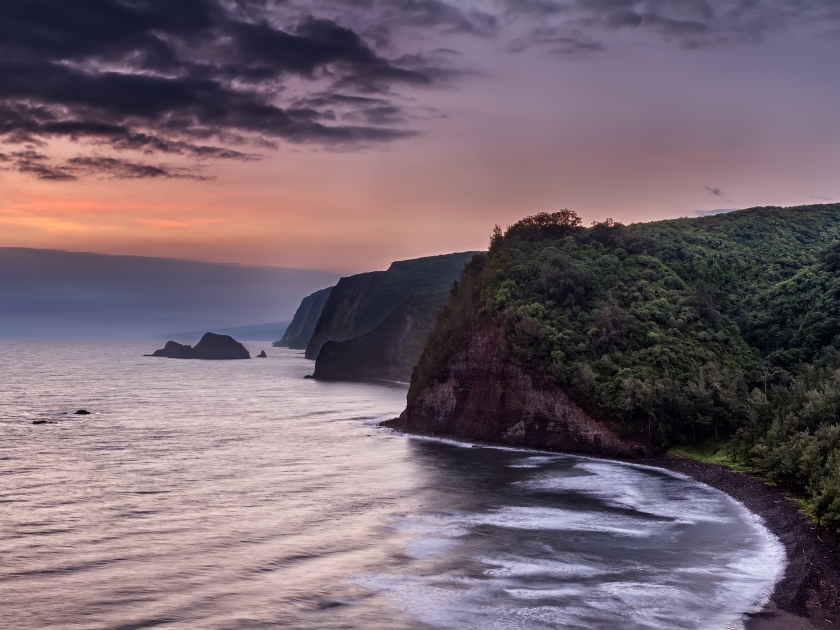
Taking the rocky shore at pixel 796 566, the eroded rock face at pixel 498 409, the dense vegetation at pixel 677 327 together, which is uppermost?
the dense vegetation at pixel 677 327

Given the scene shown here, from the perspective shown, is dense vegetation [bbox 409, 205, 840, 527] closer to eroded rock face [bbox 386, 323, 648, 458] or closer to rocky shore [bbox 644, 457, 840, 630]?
eroded rock face [bbox 386, 323, 648, 458]

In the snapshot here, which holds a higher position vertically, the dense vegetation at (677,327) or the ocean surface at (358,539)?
the dense vegetation at (677,327)

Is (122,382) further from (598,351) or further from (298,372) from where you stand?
(598,351)

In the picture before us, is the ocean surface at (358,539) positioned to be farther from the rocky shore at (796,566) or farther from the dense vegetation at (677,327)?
the dense vegetation at (677,327)

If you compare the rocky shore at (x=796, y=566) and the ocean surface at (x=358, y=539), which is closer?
the rocky shore at (x=796, y=566)

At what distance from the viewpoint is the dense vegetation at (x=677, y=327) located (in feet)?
174

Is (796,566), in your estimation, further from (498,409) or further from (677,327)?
(677,327)

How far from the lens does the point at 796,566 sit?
100ft

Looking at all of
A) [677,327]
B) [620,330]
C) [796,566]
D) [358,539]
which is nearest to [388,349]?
[620,330]

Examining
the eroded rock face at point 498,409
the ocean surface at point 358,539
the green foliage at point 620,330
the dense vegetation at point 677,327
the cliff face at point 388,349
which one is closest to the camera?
the ocean surface at point 358,539

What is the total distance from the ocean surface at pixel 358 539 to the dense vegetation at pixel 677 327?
6.55 meters

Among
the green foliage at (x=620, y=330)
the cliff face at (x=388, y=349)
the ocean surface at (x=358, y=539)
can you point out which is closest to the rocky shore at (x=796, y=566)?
the ocean surface at (x=358, y=539)

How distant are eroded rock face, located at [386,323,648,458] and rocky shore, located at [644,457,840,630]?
564 inches

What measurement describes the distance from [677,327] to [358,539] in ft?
143
